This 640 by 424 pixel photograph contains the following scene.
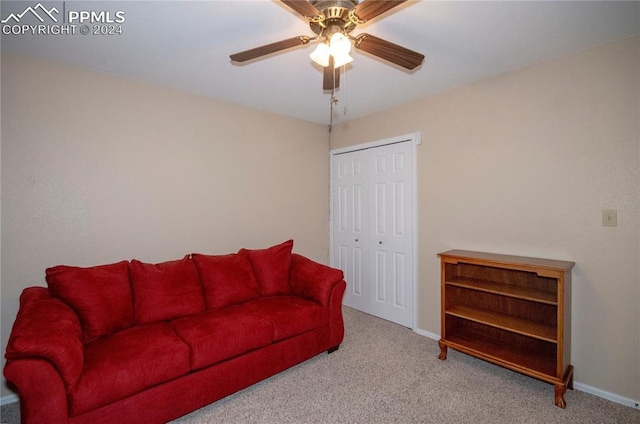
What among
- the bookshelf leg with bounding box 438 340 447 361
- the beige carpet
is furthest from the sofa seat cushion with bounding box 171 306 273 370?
the bookshelf leg with bounding box 438 340 447 361

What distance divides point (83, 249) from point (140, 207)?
1.75ft

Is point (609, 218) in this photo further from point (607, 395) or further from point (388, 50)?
point (388, 50)

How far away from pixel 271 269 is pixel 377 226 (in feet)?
4.60

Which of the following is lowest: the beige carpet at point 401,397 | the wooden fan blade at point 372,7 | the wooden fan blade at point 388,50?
the beige carpet at point 401,397

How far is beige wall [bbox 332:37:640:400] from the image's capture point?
6.70 ft

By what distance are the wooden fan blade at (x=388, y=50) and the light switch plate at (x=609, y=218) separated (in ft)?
5.72

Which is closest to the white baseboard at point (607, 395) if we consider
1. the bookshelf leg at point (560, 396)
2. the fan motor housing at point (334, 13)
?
the bookshelf leg at point (560, 396)

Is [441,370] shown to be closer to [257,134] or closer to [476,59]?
[476,59]

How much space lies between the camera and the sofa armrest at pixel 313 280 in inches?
108

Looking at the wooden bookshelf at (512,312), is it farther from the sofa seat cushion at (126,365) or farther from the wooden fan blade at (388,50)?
the sofa seat cushion at (126,365)

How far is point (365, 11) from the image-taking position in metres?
1.38

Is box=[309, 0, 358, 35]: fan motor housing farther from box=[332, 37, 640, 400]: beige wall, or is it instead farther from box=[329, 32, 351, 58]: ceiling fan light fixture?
box=[332, 37, 640, 400]: beige wall

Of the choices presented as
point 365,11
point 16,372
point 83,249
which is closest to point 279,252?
point 83,249

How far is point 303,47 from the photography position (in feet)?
7.21
